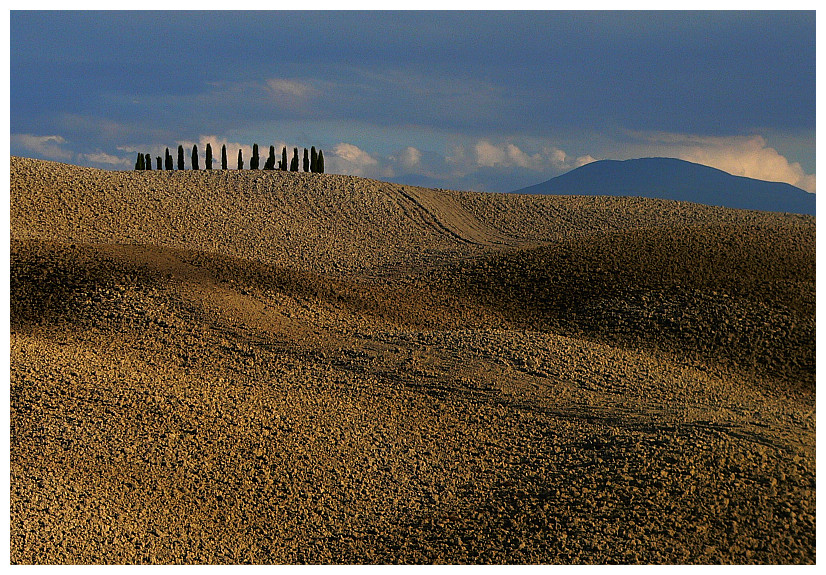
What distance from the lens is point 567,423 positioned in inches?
274

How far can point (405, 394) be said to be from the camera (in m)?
7.62

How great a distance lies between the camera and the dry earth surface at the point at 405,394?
5.20m

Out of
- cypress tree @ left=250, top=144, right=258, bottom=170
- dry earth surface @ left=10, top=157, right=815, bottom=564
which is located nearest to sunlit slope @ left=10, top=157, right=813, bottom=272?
dry earth surface @ left=10, top=157, right=815, bottom=564

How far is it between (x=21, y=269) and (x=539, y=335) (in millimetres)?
7697

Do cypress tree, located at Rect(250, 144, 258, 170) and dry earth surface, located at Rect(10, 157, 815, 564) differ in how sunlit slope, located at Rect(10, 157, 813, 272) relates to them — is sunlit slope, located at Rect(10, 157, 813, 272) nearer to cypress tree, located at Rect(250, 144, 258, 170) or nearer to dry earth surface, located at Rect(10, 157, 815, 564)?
dry earth surface, located at Rect(10, 157, 815, 564)

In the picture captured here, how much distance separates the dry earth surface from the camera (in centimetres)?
520

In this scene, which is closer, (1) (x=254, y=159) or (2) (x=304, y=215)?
(2) (x=304, y=215)

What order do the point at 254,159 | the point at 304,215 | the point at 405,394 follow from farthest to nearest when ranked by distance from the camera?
the point at 254,159 → the point at 304,215 → the point at 405,394

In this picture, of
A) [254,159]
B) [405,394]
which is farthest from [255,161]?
[405,394]

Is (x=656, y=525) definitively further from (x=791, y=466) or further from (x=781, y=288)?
(x=781, y=288)

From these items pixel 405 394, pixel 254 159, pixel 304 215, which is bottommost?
pixel 405 394

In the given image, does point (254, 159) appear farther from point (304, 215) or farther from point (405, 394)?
point (405, 394)

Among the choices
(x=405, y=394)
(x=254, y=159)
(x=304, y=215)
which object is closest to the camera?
(x=405, y=394)

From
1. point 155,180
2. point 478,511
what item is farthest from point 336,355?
point 155,180
